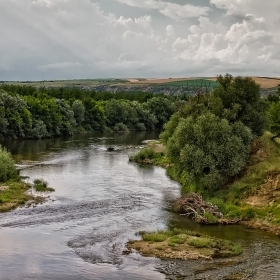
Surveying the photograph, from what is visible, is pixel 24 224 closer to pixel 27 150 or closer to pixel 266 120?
pixel 266 120

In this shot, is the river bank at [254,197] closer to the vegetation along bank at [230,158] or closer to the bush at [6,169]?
the vegetation along bank at [230,158]

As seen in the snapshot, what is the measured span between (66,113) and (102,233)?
Result: 9414 centimetres

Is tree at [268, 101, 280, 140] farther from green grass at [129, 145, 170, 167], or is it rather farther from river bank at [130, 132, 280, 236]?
river bank at [130, 132, 280, 236]

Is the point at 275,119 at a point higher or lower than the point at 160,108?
higher

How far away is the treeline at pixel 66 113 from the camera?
109 meters

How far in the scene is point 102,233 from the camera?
127 ft

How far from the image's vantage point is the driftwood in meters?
42.7

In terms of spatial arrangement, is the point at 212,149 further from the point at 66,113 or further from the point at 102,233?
the point at 66,113

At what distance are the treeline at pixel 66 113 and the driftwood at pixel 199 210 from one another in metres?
41.0

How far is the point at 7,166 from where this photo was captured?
57.2m

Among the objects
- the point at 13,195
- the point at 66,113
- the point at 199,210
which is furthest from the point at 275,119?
the point at 66,113

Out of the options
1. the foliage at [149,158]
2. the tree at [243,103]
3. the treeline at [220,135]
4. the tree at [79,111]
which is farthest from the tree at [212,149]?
the tree at [79,111]

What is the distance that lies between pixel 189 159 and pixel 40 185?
1910 centimetres

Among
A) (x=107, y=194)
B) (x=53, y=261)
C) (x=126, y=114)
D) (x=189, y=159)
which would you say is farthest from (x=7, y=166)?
(x=126, y=114)
